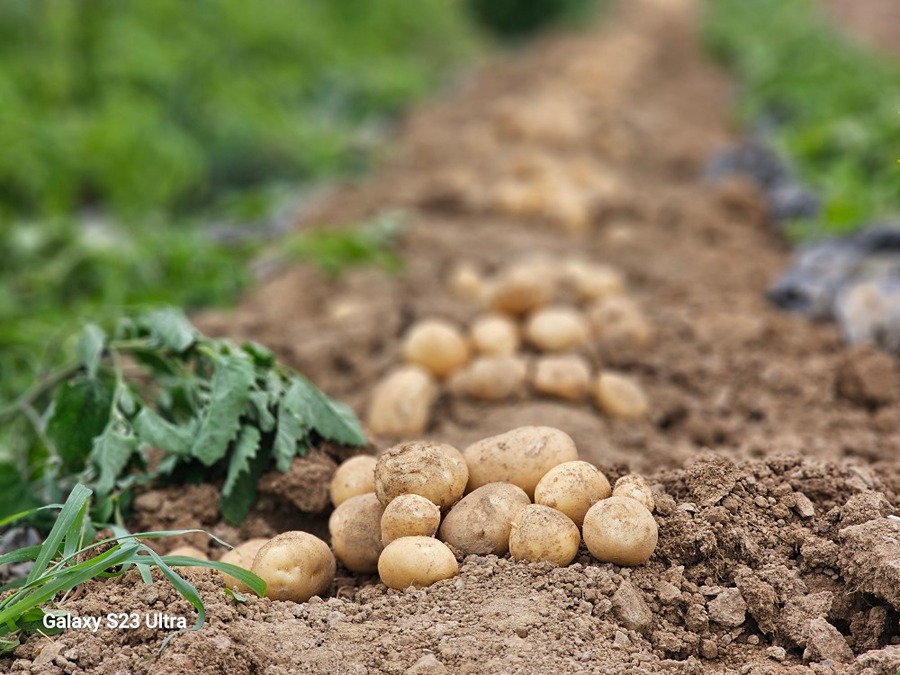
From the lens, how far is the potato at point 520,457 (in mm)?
2502

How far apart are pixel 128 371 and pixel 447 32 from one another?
10.5m

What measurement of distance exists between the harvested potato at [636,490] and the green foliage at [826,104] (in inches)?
77.4

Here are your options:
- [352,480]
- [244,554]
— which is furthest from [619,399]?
[244,554]

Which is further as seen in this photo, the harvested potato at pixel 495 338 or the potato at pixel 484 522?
the harvested potato at pixel 495 338

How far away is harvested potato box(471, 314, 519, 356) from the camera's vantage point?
3.87 metres

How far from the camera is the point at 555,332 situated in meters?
3.92

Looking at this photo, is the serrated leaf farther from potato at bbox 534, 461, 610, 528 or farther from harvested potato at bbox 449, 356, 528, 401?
harvested potato at bbox 449, 356, 528, 401

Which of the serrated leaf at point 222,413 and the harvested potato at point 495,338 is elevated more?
the harvested potato at point 495,338

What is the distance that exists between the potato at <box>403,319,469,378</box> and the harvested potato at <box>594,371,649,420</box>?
0.53 m

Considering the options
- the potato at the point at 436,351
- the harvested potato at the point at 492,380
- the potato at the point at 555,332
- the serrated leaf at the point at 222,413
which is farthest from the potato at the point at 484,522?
the potato at the point at 555,332

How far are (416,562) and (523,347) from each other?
6.01ft

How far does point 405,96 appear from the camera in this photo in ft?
30.8

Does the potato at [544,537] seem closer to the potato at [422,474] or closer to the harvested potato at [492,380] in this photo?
the potato at [422,474]

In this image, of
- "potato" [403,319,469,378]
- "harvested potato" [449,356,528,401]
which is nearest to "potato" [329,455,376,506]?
"harvested potato" [449,356,528,401]
